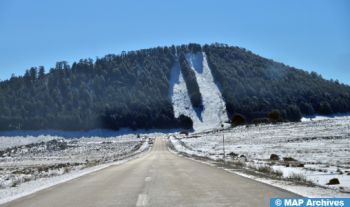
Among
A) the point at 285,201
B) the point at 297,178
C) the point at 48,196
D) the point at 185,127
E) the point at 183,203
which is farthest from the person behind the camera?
the point at 185,127

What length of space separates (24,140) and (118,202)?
172 meters

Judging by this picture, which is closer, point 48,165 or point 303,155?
point 303,155

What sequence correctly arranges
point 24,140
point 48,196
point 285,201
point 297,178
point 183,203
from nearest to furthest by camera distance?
point 285,201 < point 183,203 < point 48,196 < point 297,178 < point 24,140

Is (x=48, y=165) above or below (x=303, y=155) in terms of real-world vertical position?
below

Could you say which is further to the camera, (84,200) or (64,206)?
(84,200)

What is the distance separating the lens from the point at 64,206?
43.7 ft

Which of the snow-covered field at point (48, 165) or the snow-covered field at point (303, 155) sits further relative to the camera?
the snow-covered field at point (48, 165)

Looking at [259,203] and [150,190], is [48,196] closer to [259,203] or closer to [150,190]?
[150,190]

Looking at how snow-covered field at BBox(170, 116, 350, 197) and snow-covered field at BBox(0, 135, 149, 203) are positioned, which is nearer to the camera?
snow-covered field at BBox(170, 116, 350, 197)

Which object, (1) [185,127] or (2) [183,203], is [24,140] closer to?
(1) [185,127]

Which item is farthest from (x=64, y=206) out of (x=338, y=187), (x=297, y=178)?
(x=297, y=178)

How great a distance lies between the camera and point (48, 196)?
54.1 feet

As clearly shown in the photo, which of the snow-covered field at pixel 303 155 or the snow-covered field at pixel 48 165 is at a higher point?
the snow-covered field at pixel 303 155

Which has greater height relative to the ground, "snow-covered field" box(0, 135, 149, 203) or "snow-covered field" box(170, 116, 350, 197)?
"snow-covered field" box(170, 116, 350, 197)
